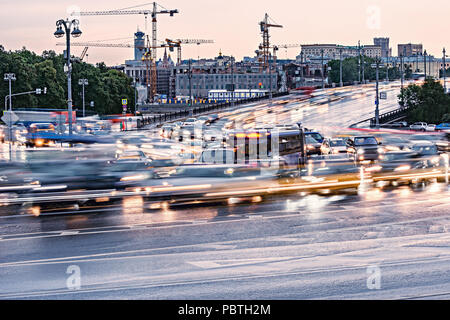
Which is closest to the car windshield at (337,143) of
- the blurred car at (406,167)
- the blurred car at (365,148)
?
the blurred car at (365,148)

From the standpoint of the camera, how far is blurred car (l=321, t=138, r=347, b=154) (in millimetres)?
36791

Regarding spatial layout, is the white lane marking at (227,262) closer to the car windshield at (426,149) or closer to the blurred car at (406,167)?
the blurred car at (406,167)

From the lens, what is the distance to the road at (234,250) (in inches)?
384

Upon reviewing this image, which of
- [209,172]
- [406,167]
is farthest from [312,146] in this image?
[209,172]

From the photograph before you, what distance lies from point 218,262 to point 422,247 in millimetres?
3966

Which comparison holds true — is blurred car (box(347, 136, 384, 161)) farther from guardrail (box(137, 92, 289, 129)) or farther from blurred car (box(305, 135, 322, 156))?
guardrail (box(137, 92, 289, 129))

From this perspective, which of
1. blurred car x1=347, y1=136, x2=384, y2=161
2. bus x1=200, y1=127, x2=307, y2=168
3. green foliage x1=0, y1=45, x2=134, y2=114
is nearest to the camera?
bus x1=200, y1=127, x2=307, y2=168

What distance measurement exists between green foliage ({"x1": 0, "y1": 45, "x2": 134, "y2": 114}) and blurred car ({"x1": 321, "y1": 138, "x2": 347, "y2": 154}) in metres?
57.1

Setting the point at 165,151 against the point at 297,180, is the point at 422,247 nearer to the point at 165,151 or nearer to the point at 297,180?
the point at 297,180

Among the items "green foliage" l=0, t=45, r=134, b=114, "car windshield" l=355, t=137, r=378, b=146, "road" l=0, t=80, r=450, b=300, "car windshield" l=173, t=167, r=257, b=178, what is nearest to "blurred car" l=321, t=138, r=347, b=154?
"car windshield" l=355, t=137, r=378, b=146

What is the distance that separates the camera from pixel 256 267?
11.2 m

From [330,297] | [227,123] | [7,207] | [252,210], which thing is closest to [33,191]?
[7,207]

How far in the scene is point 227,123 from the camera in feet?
250
